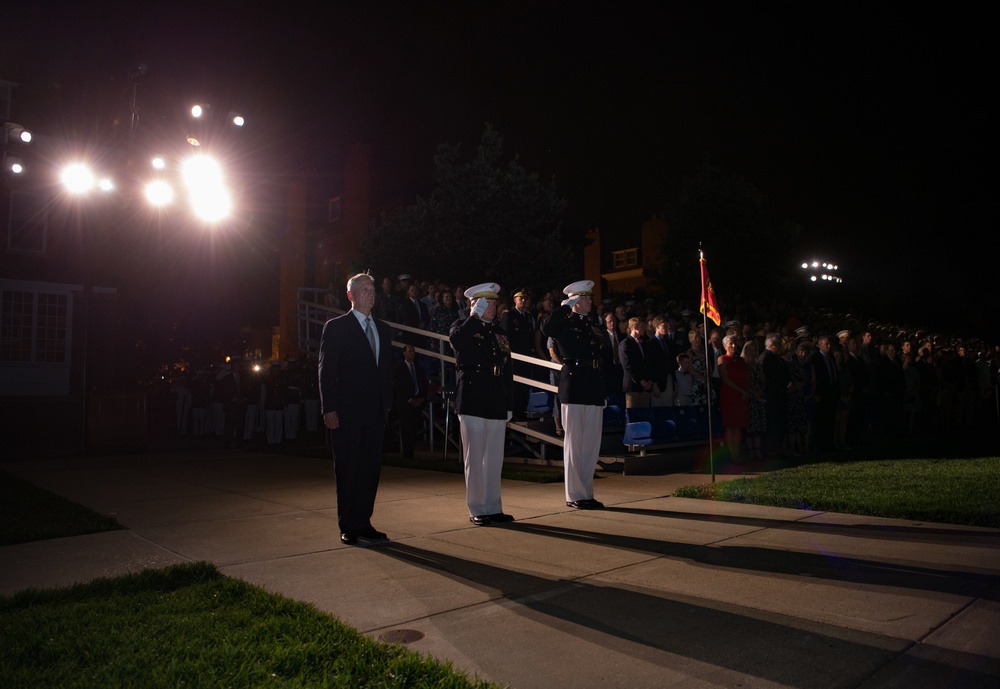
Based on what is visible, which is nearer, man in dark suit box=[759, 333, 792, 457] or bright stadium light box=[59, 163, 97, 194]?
man in dark suit box=[759, 333, 792, 457]

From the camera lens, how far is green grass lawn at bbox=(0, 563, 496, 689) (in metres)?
2.92

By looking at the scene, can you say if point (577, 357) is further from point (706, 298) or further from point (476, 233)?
point (476, 233)

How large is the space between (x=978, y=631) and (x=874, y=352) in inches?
548

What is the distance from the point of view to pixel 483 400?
21.9 ft

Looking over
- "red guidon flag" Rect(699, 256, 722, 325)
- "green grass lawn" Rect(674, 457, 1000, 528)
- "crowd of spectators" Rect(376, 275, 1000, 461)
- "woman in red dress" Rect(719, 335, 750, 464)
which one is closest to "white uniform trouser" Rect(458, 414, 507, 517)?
"crowd of spectators" Rect(376, 275, 1000, 461)

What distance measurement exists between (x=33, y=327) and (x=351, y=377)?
17992mm

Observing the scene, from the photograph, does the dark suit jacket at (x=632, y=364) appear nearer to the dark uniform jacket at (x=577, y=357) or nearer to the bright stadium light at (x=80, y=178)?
the dark uniform jacket at (x=577, y=357)

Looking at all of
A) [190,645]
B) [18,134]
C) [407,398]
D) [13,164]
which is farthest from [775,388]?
[13,164]

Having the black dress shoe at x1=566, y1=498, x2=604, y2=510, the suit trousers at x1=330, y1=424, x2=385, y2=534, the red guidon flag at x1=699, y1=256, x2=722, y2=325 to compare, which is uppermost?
the red guidon flag at x1=699, y1=256, x2=722, y2=325

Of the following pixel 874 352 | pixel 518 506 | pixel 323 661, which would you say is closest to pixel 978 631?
pixel 323 661

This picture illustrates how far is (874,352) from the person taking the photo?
15930 millimetres

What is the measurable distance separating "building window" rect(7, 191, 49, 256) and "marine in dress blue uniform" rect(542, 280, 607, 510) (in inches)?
755

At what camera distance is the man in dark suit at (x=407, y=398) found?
12.1 meters

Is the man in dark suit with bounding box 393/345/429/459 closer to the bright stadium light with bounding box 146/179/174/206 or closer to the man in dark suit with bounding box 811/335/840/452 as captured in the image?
the man in dark suit with bounding box 811/335/840/452
